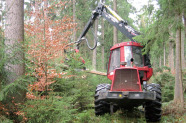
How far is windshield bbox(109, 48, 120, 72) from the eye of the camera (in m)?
7.17

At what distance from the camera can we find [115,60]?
7.31 meters

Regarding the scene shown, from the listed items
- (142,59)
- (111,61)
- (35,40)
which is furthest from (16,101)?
(142,59)

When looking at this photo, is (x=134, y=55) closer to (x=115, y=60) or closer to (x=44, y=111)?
(x=115, y=60)

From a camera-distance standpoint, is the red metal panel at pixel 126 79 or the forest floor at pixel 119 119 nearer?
the forest floor at pixel 119 119

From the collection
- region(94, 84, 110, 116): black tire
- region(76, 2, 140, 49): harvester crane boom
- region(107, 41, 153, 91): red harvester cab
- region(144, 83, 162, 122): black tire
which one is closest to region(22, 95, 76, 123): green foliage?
region(94, 84, 110, 116): black tire

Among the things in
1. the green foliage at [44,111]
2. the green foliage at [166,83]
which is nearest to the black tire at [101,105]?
the green foliage at [44,111]

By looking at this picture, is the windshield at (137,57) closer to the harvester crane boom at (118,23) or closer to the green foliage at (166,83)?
the harvester crane boom at (118,23)

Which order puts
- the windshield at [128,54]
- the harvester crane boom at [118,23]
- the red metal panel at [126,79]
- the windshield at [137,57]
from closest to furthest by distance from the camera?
the red metal panel at [126,79] < the windshield at [128,54] < the windshield at [137,57] < the harvester crane boom at [118,23]

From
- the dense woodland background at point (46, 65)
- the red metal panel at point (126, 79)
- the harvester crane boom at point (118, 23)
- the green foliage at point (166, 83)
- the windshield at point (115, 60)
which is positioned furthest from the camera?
the green foliage at point (166, 83)

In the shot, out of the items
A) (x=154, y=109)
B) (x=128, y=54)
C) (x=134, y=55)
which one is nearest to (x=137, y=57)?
(x=134, y=55)

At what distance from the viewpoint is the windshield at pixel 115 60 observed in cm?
717

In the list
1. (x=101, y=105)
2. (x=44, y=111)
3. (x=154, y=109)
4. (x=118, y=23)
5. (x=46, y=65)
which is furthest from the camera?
(x=118, y=23)

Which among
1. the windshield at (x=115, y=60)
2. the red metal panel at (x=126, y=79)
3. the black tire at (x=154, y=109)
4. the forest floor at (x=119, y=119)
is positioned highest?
the windshield at (x=115, y=60)

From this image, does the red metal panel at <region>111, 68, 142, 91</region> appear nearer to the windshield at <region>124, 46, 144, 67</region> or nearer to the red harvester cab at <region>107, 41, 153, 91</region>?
the red harvester cab at <region>107, 41, 153, 91</region>
